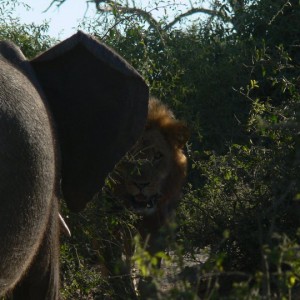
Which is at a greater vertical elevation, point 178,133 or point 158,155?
point 178,133

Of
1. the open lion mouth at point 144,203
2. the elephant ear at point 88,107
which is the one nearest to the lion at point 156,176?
the open lion mouth at point 144,203

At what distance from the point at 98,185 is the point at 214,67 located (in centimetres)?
490

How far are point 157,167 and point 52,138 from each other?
454 cm

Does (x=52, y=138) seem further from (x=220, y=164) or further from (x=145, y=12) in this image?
(x=145, y=12)

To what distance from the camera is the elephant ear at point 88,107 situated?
6.65 meters

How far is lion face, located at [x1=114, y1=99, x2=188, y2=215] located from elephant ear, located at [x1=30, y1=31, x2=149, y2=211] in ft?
8.55

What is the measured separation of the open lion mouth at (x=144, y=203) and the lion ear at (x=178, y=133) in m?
0.51

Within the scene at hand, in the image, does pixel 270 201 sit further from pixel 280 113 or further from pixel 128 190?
pixel 128 190

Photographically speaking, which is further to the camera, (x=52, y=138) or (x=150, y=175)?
(x=150, y=175)

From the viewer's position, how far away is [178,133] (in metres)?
10.3

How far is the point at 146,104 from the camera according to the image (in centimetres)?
673

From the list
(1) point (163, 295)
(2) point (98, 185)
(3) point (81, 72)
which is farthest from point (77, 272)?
(1) point (163, 295)

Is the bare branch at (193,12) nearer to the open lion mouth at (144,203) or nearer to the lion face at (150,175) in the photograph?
the lion face at (150,175)

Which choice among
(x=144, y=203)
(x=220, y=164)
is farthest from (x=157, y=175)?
(x=220, y=164)
